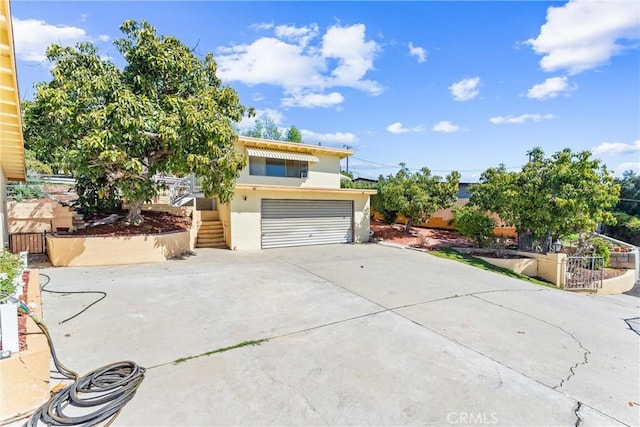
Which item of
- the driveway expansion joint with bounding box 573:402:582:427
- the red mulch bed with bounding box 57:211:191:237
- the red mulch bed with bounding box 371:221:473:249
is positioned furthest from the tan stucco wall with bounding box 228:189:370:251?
the driveway expansion joint with bounding box 573:402:582:427

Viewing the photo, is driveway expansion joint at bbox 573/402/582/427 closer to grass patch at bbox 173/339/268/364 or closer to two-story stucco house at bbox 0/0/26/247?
grass patch at bbox 173/339/268/364

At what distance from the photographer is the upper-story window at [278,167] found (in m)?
16.6

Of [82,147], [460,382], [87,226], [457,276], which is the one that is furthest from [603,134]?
[87,226]

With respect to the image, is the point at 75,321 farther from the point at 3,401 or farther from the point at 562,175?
the point at 562,175

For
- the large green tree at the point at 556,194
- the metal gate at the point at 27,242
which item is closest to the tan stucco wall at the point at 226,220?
the metal gate at the point at 27,242

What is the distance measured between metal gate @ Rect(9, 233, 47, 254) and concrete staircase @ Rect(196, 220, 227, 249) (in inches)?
225

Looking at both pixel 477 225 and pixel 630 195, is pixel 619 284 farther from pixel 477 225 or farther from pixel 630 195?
pixel 630 195

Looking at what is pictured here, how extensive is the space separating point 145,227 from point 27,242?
409 cm

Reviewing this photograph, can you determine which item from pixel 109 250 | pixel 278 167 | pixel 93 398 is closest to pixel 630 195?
pixel 278 167

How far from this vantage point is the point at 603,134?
14742 millimetres

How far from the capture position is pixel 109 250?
1014cm

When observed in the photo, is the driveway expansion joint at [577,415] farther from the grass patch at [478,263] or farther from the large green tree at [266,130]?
the large green tree at [266,130]

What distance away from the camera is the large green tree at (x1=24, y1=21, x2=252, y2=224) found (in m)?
8.66

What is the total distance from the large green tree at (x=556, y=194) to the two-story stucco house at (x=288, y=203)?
24.5ft
